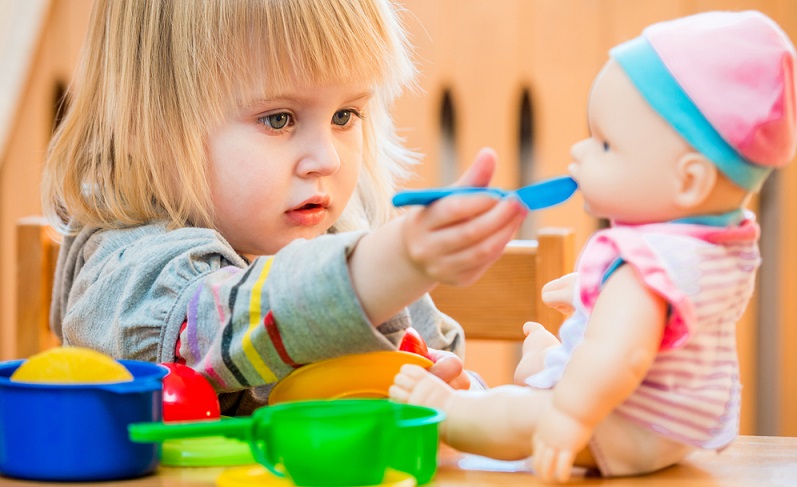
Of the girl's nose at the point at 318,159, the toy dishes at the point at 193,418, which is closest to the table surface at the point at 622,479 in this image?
the toy dishes at the point at 193,418

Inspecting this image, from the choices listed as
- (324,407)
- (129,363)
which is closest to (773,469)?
(324,407)

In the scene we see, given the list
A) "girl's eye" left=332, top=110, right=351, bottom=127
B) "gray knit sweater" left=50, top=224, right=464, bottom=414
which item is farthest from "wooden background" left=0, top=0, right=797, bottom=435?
"gray knit sweater" left=50, top=224, right=464, bottom=414

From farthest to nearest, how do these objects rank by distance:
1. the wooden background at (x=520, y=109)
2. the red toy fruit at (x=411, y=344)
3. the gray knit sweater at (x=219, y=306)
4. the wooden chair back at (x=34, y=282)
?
the wooden background at (x=520, y=109)
the wooden chair back at (x=34, y=282)
the red toy fruit at (x=411, y=344)
the gray knit sweater at (x=219, y=306)

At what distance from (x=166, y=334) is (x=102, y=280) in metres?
0.10

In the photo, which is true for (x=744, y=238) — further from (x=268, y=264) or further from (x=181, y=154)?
(x=181, y=154)

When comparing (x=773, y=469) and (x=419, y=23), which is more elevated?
(x=419, y=23)

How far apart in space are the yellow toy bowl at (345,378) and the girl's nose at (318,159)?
0.26 meters

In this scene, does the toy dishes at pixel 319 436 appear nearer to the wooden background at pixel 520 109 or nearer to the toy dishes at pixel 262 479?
the toy dishes at pixel 262 479

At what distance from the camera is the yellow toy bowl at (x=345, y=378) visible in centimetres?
58

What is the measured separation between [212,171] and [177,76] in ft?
0.27

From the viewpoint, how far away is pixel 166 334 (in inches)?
27.1

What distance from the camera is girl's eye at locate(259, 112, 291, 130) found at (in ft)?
2.65

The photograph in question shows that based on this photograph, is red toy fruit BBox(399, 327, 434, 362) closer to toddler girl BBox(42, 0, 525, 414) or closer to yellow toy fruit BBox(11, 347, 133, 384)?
toddler girl BBox(42, 0, 525, 414)

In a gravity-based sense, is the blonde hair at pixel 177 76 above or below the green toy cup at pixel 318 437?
above
